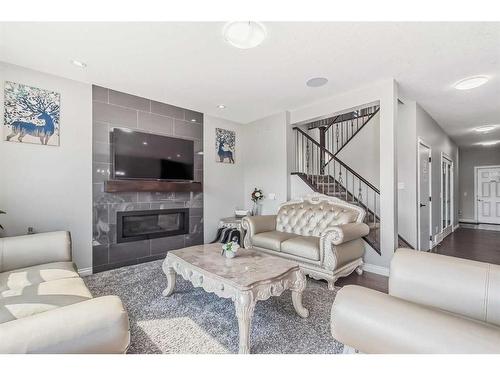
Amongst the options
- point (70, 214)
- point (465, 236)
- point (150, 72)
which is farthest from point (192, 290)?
point (465, 236)

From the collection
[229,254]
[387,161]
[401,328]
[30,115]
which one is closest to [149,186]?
[30,115]

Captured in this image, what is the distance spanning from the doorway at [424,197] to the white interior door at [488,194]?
5654 millimetres

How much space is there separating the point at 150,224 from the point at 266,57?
3012 millimetres

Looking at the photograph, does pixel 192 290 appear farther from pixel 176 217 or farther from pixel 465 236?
pixel 465 236

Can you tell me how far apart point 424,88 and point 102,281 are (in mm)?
5102

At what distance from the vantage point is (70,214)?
317 cm

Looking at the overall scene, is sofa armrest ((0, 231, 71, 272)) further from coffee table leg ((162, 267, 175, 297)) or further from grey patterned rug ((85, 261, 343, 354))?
coffee table leg ((162, 267, 175, 297))

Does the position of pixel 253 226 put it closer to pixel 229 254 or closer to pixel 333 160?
pixel 229 254

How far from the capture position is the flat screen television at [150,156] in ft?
11.5

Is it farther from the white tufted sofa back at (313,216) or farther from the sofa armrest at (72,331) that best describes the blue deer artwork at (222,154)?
the sofa armrest at (72,331)

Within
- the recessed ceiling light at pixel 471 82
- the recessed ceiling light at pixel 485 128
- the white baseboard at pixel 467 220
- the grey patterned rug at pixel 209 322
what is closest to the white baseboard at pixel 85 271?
the grey patterned rug at pixel 209 322

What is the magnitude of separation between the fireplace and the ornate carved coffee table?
147cm

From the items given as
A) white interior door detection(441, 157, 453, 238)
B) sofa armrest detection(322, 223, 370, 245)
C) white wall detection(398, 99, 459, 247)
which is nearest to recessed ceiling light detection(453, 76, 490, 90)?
white wall detection(398, 99, 459, 247)

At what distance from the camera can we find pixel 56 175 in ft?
10.1
